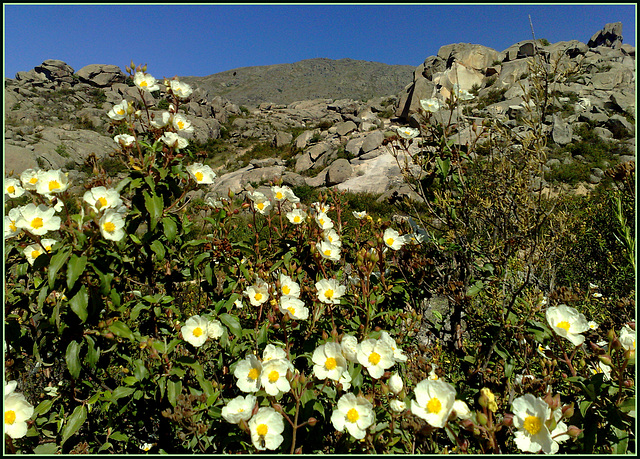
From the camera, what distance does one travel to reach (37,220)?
132 cm

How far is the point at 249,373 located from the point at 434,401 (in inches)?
23.9

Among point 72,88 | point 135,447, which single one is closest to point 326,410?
point 135,447

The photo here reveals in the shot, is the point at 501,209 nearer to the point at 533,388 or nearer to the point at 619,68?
the point at 533,388

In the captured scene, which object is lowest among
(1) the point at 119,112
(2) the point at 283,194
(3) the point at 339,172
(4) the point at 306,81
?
(3) the point at 339,172

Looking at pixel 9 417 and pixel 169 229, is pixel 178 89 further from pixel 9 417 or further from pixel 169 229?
pixel 9 417

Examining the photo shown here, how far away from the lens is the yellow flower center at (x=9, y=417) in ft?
3.81

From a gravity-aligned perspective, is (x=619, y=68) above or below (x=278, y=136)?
above

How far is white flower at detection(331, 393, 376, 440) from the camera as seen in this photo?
109cm

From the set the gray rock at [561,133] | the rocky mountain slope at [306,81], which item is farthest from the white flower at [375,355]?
the rocky mountain slope at [306,81]

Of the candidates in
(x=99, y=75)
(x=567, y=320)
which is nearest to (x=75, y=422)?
(x=567, y=320)

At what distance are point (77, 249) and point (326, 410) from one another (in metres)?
1.09

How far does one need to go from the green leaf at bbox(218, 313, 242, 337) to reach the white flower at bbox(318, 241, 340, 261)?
1.71 ft

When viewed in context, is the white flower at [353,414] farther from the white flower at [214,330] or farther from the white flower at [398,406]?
the white flower at [214,330]

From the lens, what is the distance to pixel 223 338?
1.57 m
